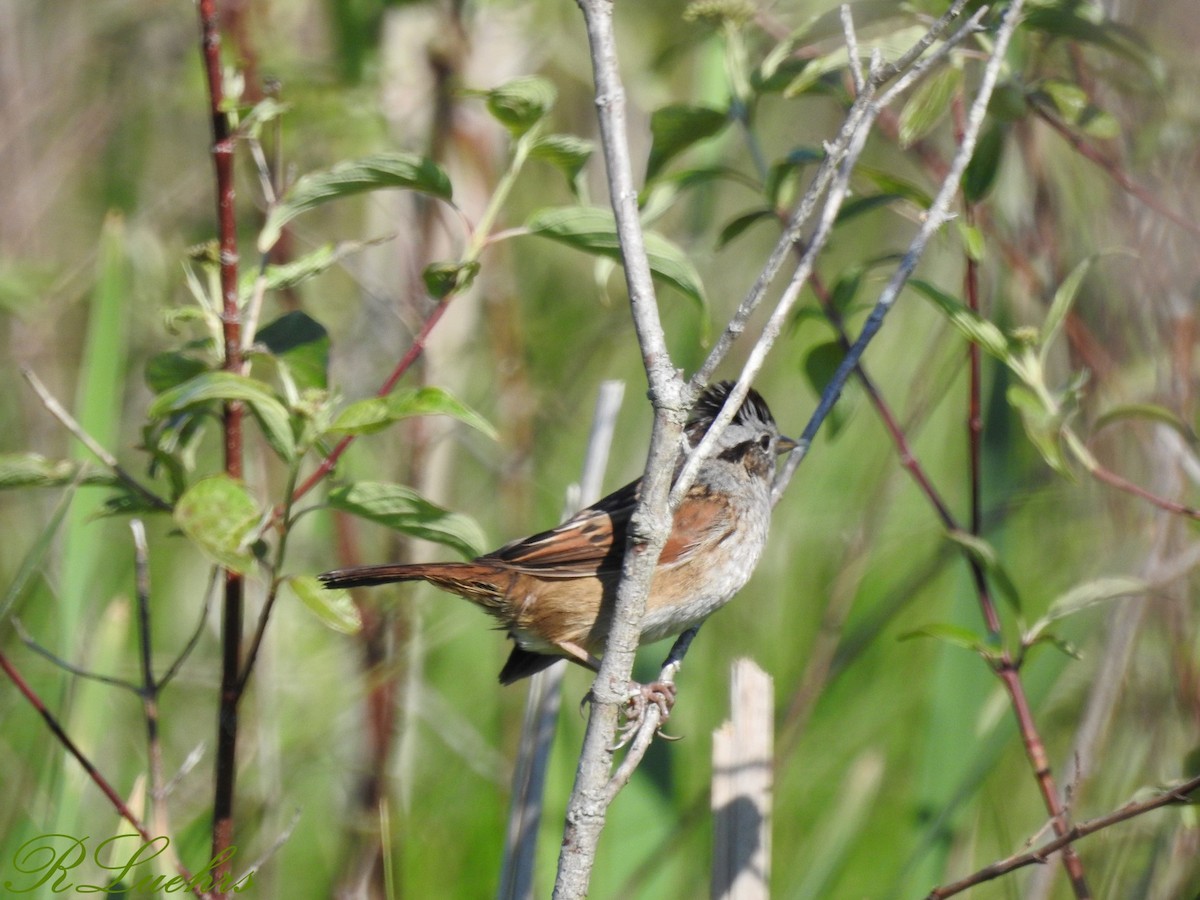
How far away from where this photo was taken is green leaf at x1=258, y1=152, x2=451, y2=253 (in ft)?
5.05

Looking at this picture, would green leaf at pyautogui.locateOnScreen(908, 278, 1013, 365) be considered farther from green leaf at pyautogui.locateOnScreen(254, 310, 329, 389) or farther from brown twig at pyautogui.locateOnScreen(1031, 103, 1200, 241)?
green leaf at pyautogui.locateOnScreen(254, 310, 329, 389)

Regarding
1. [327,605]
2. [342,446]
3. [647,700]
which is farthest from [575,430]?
[327,605]

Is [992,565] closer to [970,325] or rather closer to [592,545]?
[970,325]

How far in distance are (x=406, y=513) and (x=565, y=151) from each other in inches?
23.6

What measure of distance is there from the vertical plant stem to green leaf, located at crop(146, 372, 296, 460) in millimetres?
109

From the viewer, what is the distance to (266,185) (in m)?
1.53

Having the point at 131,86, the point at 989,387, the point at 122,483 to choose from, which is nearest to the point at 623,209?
the point at 122,483

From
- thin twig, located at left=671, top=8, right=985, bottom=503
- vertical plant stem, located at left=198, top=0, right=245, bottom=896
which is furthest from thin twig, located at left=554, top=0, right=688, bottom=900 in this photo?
vertical plant stem, located at left=198, top=0, right=245, bottom=896

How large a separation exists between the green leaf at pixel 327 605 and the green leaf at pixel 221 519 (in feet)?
0.29

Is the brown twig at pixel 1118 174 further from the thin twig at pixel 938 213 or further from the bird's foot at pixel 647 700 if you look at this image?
the bird's foot at pixel 647 700

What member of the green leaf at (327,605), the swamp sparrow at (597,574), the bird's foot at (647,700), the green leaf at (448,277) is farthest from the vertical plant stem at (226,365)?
the bird's foot at (647,700)

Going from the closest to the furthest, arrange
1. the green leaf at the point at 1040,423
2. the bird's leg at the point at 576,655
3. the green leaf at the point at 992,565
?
1. the green leaf at the point at 1040,423
2. the green leaf at the point at 992,565
3. the bird's leg at the point at 576,655

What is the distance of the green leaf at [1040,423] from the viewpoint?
5.63ft

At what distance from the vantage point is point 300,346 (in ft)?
5.50
